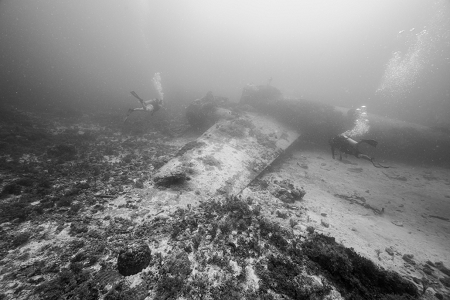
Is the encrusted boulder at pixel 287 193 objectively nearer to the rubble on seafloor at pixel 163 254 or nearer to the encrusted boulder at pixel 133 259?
the rubble on seafloor at pixel 163 254

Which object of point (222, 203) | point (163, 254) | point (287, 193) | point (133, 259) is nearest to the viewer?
point (133, 259)

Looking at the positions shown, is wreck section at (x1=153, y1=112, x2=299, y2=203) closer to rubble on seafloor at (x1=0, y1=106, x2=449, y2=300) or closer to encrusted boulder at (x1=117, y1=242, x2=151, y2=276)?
rubble on seafloor at (x1=0, y1=106, x2=449, y2=300)

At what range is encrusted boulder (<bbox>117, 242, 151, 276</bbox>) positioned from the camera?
12.6 feet

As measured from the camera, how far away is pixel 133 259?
3.94 metres

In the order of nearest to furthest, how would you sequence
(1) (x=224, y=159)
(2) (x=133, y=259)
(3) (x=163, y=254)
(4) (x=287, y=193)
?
(2) (x=133, y=259) < (3) (x=163, y=254) < (4) (x=287, y=193) < (1) (x=224, y=159)

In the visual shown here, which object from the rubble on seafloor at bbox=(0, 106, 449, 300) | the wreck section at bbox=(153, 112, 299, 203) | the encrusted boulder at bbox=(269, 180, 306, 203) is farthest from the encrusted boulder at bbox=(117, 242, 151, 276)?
the encrusted boulder at bbox=(269, 180, 306, 203)

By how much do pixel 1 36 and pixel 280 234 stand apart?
10195cm

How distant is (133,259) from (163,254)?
2.27 feet

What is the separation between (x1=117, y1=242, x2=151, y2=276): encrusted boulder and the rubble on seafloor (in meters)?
0.02

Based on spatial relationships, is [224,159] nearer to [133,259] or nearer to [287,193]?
[287,193]

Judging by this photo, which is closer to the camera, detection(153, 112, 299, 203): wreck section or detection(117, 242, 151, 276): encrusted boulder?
detection(117, 242, 151, 276): encrusted boulder

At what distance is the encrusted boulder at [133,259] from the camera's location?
3.85 meters

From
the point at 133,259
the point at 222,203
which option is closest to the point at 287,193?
the point at 222,203

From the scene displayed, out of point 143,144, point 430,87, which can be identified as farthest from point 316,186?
point 430,87
